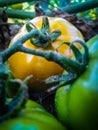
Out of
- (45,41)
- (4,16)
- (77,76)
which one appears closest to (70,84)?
(77,76)

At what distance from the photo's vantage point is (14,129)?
0.62 m

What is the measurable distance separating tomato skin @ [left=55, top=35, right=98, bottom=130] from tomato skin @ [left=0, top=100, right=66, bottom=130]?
0.08ft

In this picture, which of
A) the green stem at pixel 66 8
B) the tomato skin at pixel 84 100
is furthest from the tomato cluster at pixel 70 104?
the green stem at pixel 66 8

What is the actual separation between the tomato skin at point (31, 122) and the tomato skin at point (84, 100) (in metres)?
0.03

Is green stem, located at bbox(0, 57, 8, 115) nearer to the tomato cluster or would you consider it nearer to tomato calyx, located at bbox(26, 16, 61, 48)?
the tomato cluster

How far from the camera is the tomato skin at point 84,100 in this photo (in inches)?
24.5

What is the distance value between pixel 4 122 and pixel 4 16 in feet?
1.20

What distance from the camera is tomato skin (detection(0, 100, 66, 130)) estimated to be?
24.7 inches

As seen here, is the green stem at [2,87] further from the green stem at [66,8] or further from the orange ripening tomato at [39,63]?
the green stem at [66,8]

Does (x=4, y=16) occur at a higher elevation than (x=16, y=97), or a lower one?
higher

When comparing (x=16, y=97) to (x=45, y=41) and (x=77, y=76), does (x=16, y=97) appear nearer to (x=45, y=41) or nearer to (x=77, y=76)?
(x=77, y=76)

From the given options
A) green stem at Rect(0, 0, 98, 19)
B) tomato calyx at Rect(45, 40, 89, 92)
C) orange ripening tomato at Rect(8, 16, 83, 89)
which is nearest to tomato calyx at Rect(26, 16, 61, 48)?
orange ripening tomato at Rect(8, 16, 83, 89)

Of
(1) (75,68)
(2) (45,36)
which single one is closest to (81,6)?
(2) (45,36)

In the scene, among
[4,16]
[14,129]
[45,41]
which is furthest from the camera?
[4,16]
